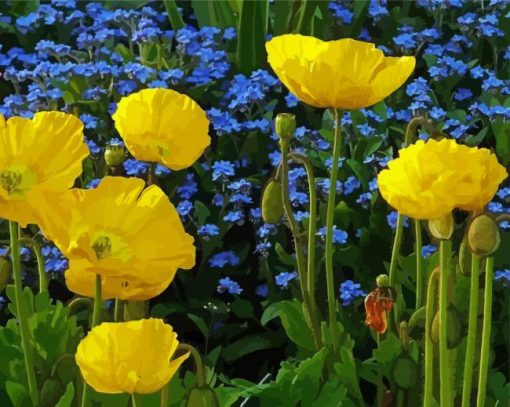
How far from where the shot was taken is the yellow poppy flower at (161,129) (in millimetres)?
1209

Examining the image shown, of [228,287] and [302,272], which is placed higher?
[302,272]

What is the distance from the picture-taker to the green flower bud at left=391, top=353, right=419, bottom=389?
1354mm

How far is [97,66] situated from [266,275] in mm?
709

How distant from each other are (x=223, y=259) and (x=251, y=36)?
772 millimetres

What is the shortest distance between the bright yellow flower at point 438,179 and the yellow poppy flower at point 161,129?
0.24 metres

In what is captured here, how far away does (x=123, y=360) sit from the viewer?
3.05ft

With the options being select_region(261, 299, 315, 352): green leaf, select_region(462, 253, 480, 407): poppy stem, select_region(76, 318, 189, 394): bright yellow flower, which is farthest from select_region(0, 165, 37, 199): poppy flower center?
select_region(261, 299, 315, 352): green leaf

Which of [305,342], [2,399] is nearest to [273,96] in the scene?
[305,342]

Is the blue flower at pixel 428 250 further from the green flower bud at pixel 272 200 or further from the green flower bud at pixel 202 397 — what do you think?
the green flower bud at pixel 202 397

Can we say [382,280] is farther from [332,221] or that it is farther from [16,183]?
[16,183]

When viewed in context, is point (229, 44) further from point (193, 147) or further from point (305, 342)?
point (193, 147)

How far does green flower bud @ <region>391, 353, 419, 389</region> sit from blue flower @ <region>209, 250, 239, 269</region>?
3.04 ft

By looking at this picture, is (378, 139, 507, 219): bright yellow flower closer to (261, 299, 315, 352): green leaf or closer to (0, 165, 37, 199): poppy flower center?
(0, 165, 37, 199): poppy flower center

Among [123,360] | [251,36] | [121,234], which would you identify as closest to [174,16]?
[251,36]
